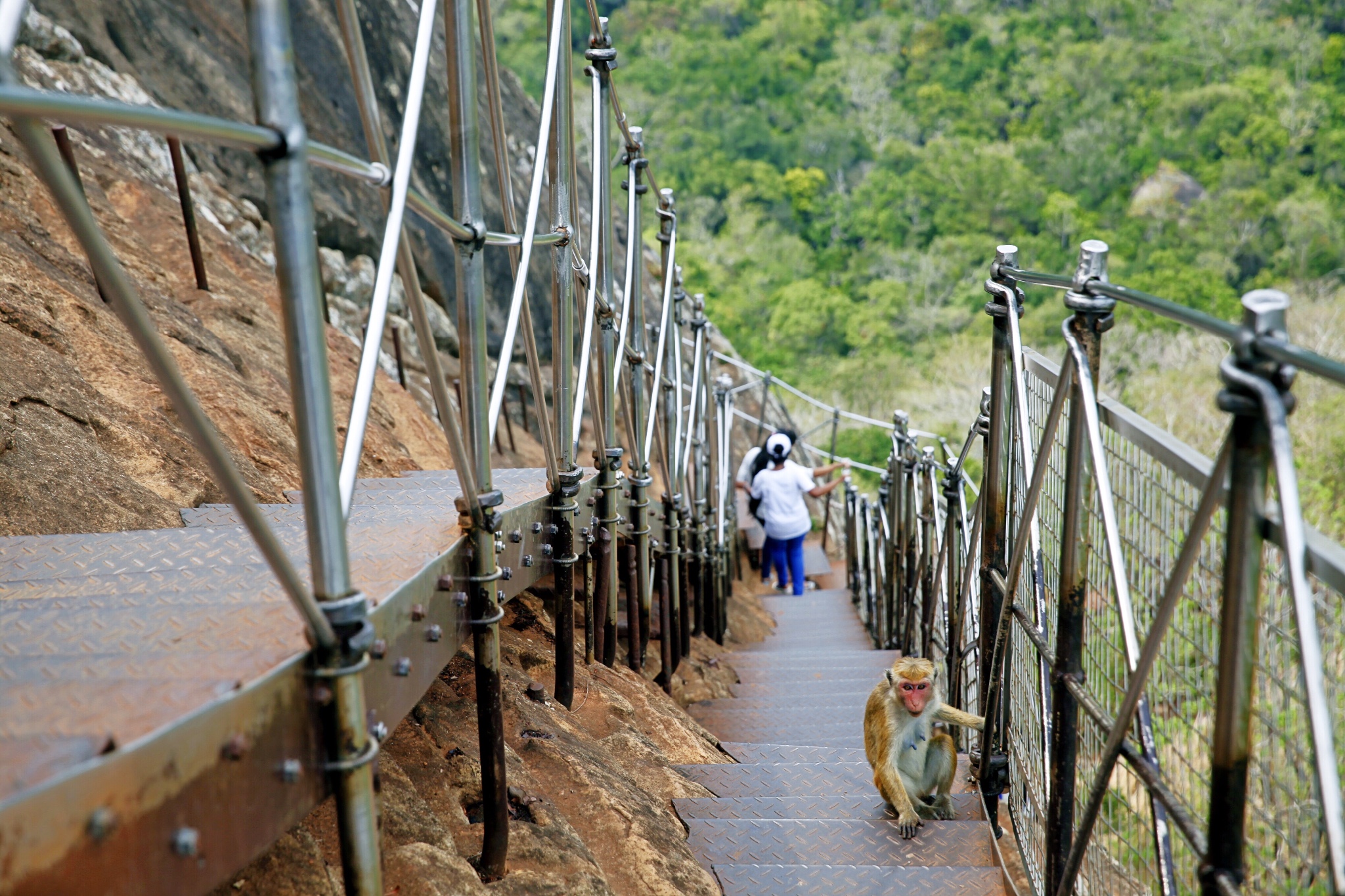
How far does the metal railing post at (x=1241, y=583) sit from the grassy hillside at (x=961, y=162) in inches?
1027

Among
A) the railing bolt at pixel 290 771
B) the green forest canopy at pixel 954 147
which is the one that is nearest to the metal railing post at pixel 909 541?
the railing bolt at pixel 290 771

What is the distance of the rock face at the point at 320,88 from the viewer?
722 centimetres

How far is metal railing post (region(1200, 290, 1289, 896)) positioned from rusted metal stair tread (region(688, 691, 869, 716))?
12.5ft

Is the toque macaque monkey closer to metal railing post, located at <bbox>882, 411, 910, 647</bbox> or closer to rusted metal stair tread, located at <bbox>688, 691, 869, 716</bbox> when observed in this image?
rusted metal stair tread, located at <bbox>688, 691, 869, 716</bbox>

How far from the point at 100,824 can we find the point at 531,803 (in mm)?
1558

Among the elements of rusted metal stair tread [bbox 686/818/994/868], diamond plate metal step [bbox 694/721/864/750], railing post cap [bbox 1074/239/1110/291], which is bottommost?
diamond plate metal step [bbox 694/721/864/750]

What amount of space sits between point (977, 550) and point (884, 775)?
681mm

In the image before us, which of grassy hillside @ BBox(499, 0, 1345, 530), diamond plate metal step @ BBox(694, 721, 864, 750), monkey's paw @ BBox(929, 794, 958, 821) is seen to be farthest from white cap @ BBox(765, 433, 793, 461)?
grassy hillside @ BBox(499, 0, 1345, 530)

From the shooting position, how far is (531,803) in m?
2.41

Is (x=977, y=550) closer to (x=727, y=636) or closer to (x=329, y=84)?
(x=727, y=636)

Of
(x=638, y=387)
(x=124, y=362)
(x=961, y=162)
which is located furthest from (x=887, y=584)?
(x=961, y=162)

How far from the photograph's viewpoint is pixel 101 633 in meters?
1.43

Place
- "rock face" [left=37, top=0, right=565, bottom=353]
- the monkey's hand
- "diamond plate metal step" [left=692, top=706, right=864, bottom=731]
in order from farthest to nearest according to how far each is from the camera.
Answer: "rock face" [left=37, top=0, right=565, bottom=353]
"diamond plate metal step" [left=692, top=706, right=864, bottom=731]
the monkey's hand

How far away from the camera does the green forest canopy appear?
121 ft
